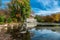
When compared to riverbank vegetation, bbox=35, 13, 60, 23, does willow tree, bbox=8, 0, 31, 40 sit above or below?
above

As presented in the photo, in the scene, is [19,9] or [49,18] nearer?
[49,18]

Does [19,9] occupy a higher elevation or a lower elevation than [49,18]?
higher

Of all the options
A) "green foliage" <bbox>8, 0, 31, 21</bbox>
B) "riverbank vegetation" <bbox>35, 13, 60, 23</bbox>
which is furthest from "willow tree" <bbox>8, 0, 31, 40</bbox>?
"riverbank vegetation" <bbox>35, 13, 60, 23</bbox>

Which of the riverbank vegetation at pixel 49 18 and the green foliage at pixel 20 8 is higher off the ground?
the green foliage at pixel 20 8

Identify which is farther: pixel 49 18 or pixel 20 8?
pixel 20 8

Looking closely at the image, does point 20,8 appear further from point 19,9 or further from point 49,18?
point 49,18

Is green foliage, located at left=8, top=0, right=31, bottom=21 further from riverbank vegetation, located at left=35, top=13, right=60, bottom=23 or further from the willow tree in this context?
riverbank vegetation, located at left=35, top=13, right=60, bottom=23

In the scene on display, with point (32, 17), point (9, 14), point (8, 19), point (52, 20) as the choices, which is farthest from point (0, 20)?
point (52, 20)

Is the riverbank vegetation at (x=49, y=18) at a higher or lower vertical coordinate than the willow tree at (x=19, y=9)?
lower

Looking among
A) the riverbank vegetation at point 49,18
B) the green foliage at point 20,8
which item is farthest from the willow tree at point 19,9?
the riverbank vegetation at point 49,18

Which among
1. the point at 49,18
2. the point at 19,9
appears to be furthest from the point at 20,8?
the point at 49,18

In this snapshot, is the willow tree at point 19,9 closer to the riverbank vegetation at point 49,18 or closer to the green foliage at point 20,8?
the green foliage at point 20,8

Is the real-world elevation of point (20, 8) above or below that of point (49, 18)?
above

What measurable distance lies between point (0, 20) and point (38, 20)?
2.99 metres
